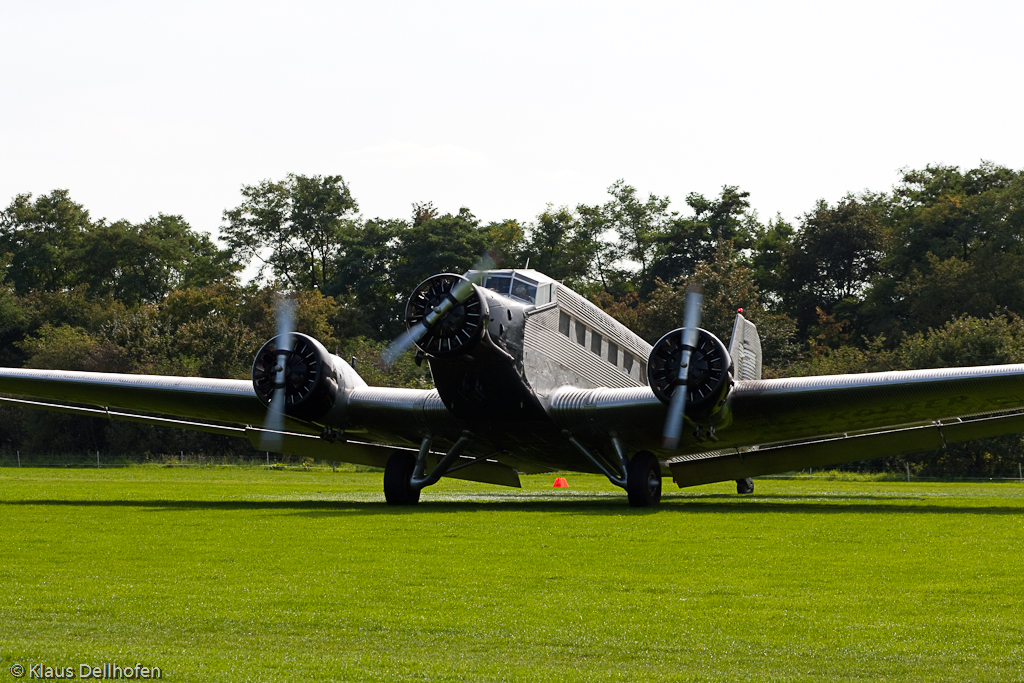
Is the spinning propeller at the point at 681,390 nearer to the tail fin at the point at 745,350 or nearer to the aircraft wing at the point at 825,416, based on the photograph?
the aircraft wing at the point at 825,416

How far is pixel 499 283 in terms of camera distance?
23141 millimetres

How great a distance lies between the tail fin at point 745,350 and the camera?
28078 mm

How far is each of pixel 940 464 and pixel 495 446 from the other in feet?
110

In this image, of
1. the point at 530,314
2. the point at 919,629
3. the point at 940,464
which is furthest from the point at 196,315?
the point at 919,629

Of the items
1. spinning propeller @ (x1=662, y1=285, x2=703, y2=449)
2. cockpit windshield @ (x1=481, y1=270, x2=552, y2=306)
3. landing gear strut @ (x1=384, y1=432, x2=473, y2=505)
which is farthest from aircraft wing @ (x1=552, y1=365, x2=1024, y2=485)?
landing gear strut @ (x1=384, y1=432, x2=473, y2=505)

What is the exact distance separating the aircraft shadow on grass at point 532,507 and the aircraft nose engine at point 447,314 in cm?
316

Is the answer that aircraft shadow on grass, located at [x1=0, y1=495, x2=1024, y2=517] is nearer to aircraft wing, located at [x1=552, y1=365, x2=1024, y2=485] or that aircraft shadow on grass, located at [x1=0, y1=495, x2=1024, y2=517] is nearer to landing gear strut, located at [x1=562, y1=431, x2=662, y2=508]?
landing gear strut, located at [x1=562, y1=431, x2=662, y2=508]

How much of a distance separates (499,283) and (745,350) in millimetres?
8989

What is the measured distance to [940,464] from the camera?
171ft

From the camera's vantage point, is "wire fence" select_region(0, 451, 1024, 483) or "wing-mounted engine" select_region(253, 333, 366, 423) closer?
"wing-mounted engine" select_region(253, 333, 366, 423)

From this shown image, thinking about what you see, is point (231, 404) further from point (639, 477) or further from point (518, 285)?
point (639, 477)

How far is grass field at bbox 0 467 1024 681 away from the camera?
789cm

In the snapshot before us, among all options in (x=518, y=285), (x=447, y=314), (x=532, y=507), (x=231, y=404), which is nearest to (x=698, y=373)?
(x=518, y=285)

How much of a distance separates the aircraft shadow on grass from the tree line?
32440mm
